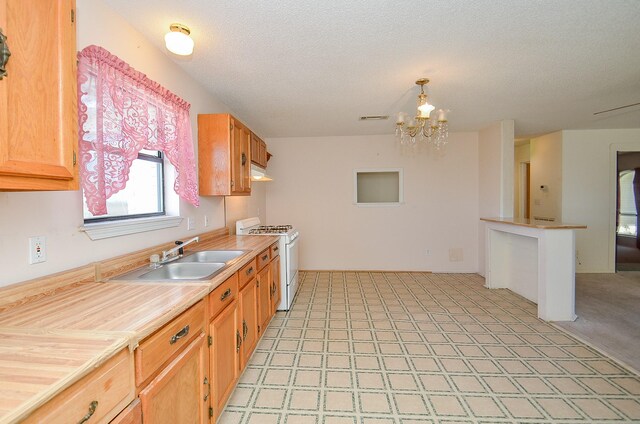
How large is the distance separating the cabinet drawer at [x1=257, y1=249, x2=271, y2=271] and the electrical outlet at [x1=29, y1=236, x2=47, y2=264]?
141 centimetres

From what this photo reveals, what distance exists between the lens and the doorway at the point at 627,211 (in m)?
4.71

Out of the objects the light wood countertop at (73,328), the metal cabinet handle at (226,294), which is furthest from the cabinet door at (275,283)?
the light wood countertop at (73,328)

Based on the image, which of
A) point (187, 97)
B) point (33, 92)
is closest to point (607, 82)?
point (187, 97)

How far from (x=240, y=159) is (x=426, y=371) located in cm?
258

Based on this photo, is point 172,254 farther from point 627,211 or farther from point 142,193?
point 627,211

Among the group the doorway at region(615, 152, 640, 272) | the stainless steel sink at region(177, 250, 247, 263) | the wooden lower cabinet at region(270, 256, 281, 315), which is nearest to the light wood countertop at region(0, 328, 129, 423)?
the stainless steel sink at region(177, 250, 247, 263)

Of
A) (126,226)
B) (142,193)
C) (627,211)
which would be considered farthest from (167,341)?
(627,211)

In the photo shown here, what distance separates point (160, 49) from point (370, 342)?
3.02 m

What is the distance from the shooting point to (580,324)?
2.85m

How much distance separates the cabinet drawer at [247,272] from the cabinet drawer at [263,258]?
0.12 m

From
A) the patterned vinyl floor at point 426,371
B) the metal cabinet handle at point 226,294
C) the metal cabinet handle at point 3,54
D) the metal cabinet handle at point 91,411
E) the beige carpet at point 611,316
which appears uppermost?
the metal cabinet handle at point 3,54

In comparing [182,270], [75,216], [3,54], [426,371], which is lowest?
[426,371]

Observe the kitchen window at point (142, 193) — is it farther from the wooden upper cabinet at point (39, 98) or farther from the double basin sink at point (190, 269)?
the wooden upper cabinet at point (39, 98)

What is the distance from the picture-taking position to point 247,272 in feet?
7.09
